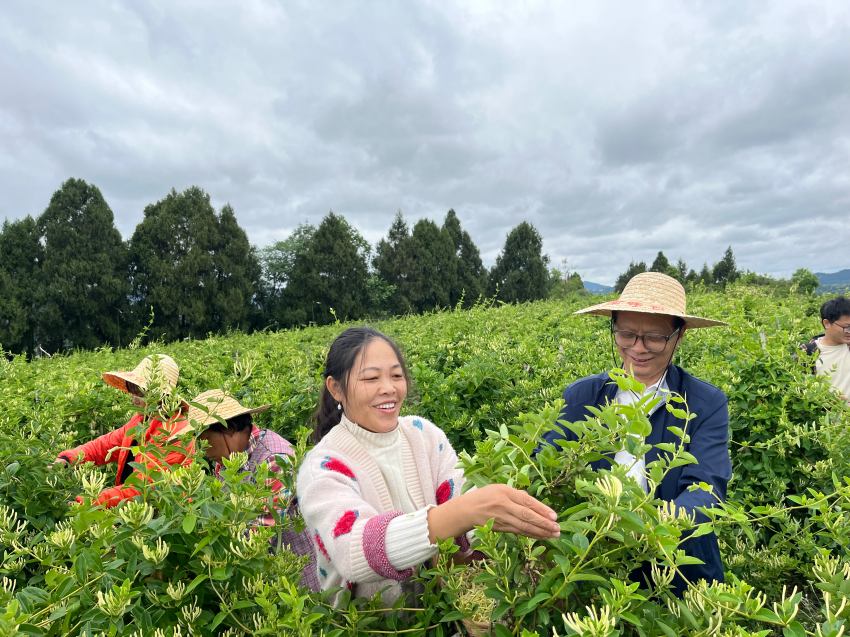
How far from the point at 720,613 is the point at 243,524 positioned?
41.3 inches

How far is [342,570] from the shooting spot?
1.43 meters

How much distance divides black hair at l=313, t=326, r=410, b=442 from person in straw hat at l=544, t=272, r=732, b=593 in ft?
2.62

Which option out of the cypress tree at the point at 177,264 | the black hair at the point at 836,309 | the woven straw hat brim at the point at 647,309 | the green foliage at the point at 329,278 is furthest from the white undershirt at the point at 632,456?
the green foliage at the point at 329,278

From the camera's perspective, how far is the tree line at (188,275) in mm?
22750

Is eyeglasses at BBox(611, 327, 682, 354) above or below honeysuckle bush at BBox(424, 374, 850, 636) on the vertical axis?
above

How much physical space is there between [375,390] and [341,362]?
0.19 meters

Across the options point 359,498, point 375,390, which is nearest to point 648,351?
point 375,390

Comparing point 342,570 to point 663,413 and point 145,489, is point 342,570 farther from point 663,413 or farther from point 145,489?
point 663,413

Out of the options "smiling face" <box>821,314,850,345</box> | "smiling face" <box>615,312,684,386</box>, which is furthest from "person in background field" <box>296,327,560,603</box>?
"smiling face" <box>821,314,850,345</box>

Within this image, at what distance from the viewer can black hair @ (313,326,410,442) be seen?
1.99m

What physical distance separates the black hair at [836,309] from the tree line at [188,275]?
15016 mm

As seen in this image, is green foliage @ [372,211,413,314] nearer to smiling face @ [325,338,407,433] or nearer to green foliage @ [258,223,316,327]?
green foliage @ [258,223,316,327]

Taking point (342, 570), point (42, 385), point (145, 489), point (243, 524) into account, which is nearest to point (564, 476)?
point (342, 570)

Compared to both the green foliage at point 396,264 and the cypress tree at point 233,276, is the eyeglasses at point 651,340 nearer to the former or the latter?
the cypress tree at point 233,276
